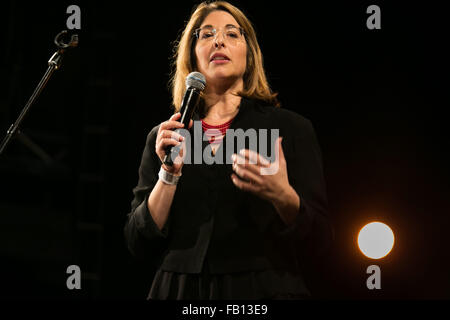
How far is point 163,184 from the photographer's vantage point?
1366 mm

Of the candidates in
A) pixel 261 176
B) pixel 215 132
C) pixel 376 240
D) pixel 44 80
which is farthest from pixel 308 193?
pixel 44 80

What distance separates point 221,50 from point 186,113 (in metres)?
0.31

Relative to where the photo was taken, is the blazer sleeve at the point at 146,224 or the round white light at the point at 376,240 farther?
the round white light at the point at 376,240

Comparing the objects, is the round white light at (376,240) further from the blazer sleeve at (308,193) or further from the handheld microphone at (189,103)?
the handheld microphone at (189,103)

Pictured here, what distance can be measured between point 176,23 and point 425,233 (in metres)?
1.35

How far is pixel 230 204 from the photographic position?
4.62 feet

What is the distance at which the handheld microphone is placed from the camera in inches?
51.5

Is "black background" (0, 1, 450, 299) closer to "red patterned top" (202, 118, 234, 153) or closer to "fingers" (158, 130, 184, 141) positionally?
"red patterned top" (202, 118, 234, 153)

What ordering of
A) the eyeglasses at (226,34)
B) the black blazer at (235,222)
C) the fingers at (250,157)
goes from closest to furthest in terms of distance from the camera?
the fingers at (250,157) < the black blazer at (235,222) < the eyeglasses at (226,34)

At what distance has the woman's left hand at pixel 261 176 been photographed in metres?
1.23

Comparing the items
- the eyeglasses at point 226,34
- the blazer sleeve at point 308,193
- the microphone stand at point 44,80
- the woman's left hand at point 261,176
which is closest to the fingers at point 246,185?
the woman's left hand at point 261,176

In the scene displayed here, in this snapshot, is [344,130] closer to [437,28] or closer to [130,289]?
[437,28]

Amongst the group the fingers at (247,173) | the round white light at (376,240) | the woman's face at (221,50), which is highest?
the woman's face at (221,50)
